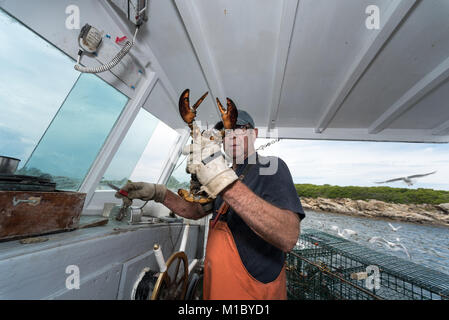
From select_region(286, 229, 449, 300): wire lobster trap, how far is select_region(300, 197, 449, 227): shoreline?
5753 mm

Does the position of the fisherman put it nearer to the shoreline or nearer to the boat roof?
the boat roof

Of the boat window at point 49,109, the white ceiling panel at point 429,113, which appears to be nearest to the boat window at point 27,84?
the boat window at point 49,109

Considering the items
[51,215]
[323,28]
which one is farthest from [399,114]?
[51,215]

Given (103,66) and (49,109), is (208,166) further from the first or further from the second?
(49,109)

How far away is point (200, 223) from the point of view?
2809mm

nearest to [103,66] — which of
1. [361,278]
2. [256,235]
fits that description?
[256,235]

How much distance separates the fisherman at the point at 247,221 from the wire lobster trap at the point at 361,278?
0.92 metres

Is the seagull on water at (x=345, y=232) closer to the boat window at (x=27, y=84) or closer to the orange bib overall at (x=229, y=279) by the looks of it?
the orange bib overall at (x=229, y=279)

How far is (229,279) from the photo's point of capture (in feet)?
3.04

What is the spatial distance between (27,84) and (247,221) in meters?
1.56

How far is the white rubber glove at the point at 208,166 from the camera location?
0.77m

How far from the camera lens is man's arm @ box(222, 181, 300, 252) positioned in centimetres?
76

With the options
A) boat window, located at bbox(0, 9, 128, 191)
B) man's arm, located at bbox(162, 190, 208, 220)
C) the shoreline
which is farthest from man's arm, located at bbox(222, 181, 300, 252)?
the shoreline
